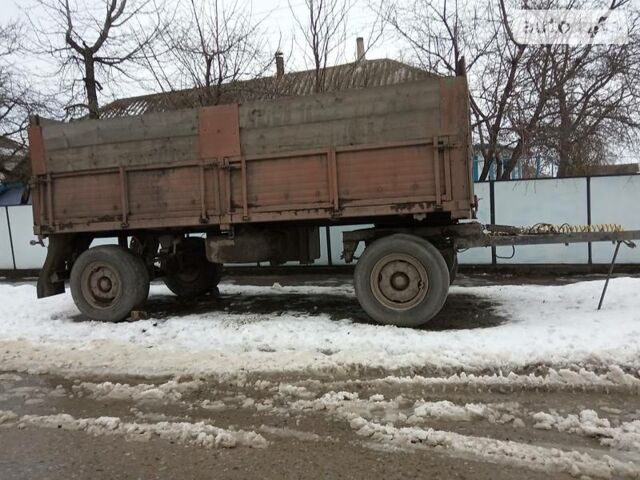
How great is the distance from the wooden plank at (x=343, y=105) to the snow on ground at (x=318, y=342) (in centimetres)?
253

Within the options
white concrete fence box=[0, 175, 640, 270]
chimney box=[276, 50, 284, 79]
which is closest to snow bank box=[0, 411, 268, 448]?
white concrete fence box=[0, 175, 640, 270]

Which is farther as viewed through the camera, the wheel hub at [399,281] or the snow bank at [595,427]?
the wheel hub at [399,281]

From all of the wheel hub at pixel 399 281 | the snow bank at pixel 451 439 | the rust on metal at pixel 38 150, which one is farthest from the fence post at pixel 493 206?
the rust on metal at pixel 38 150

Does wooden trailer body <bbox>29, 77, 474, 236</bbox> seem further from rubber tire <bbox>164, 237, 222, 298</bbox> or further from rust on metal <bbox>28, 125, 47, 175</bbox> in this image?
rubber tire <bbox>164, 237, 222, 298</bbox>

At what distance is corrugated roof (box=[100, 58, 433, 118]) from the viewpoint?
1279 cm

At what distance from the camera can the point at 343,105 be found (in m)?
6.40

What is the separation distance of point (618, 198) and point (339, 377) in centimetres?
915

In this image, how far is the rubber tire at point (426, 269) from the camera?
6.30 meters

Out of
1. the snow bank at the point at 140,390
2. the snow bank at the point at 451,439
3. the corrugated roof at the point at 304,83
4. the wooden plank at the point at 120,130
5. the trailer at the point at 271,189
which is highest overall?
the corrugated roof at the point at 304,83

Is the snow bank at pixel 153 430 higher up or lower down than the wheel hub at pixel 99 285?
lower down

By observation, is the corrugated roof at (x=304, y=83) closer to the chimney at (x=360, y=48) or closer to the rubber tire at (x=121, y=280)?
the chimney at (x=360, y=48)

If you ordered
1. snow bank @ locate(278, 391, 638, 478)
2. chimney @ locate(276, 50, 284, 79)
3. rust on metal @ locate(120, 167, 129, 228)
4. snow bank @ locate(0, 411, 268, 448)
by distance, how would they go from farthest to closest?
1. chimney @ locate(276, 50, 284, 79)
2. rust on metal @ locate(120, 167, 129, 228)
3. snow bank @ locate(0, 411, 268, 448)
4. snow bank @ locate(278, 391, 638, 478)

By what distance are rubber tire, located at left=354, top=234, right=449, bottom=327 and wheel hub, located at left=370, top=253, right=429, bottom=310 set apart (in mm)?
51

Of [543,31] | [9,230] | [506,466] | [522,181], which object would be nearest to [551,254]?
[522,181]
